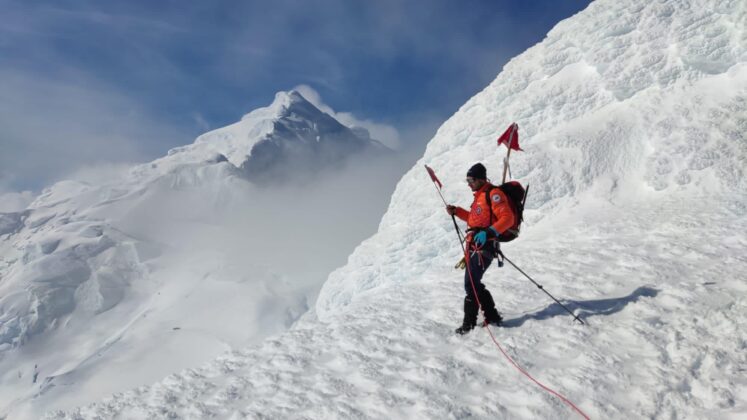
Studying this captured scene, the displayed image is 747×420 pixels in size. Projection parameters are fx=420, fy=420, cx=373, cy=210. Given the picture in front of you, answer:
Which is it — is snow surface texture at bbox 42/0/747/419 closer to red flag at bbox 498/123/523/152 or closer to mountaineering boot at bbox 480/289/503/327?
mountaineering boot at bbox 480/289/503/327

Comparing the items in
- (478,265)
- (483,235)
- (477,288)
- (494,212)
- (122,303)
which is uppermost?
(122,303)

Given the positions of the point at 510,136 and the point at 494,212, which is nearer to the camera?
the point at 494,212

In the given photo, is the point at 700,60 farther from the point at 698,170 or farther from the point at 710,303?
the point at 710,303

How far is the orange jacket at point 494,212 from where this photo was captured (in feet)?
17.5

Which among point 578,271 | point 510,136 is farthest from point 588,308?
point 510,136

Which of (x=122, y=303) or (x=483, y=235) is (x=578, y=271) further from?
(x=122, y=303)

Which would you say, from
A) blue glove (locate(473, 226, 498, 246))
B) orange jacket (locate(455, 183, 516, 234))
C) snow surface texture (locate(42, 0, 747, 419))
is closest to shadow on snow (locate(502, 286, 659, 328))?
snow surface texture (locate(42, 0, 747, 419))

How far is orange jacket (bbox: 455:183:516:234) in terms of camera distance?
210 inches

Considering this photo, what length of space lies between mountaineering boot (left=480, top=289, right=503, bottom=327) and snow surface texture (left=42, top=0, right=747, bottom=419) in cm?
18

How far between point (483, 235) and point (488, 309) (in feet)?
3.81

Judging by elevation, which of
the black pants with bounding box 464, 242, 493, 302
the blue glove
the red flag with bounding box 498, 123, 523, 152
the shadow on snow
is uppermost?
the red flag with bounding box 498, 123, 523, 152

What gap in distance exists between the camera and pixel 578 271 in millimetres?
7984

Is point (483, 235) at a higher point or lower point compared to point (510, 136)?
lower

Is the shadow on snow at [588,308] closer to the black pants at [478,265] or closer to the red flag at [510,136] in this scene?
the black pants at [478,265]
